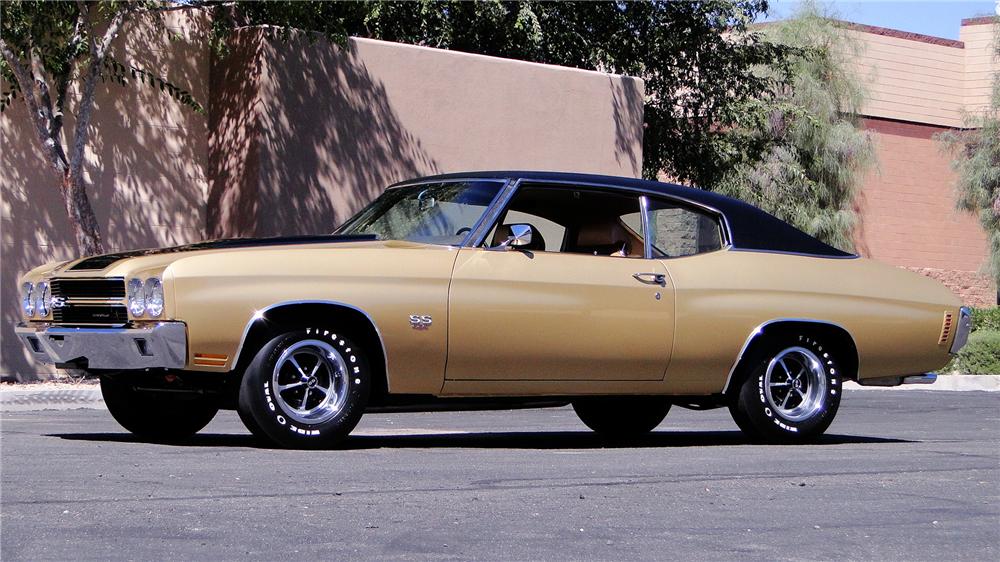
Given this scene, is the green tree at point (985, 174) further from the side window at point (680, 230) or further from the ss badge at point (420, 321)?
the ss badge at point (420, 321)

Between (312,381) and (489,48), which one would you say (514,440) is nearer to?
(312,381)

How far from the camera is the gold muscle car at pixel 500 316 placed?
7.62 metres

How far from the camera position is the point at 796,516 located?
5898 millimetres

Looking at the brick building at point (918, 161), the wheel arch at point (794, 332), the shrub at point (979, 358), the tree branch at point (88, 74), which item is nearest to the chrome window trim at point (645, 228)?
the wheel arch at point (794, 332)

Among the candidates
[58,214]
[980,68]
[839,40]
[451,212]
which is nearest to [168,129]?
[58,214]

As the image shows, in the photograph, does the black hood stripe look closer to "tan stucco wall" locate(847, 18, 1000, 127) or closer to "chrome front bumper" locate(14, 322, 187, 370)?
"chrome front bumper" locate(14, 322, 187, 370)

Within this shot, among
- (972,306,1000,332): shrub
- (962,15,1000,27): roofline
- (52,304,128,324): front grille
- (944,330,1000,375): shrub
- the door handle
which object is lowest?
(972,306,1000,332): shrub

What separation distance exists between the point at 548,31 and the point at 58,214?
28.2 feet

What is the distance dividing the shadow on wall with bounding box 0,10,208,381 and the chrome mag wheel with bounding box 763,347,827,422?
30.7 ft

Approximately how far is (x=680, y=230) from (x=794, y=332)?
3.18 ft

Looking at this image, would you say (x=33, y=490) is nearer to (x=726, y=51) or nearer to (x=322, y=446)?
(x=322, y=446)

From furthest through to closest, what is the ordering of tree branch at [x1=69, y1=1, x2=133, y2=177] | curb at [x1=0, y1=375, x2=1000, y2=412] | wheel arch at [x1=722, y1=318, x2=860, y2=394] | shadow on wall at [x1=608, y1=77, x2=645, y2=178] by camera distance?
shadow on wall at [x1=608, y1=77, x2=645, y2=178], tree branch at [x1=69, y1=1, x2=133, y2=177], curb at [x1=0, y1=375, x2=1000, y2=412], wheel arch at [x1=722, y1=318, x2=860, y2=394]

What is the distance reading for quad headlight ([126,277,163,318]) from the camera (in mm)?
7496

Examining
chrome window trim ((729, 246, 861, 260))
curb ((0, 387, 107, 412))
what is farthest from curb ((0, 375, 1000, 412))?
chrome window trim ((729, 246, 861, 260))
